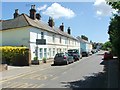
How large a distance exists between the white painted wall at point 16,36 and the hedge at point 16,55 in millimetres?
4062

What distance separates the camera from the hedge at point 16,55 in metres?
33.9

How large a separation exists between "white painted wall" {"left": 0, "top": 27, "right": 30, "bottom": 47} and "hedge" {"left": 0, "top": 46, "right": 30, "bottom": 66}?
13.3 ft

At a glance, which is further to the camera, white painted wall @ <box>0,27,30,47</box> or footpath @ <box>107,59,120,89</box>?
white painted wall @ <box>0,27,30,47</box>

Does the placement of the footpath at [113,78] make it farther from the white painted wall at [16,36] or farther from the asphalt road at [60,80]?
the white painted wall at [16,36]

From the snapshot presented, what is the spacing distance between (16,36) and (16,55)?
606 cm

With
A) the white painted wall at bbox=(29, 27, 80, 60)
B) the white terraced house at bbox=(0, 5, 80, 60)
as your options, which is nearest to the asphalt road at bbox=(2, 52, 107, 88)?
the white terraced house at bbox=(0, 5, 80, 60)

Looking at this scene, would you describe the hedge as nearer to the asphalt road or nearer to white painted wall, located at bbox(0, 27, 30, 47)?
white painted wall, located at bbox(0, 27, 30, 47)

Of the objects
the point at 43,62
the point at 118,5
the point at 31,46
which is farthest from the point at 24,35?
the point at 118,5

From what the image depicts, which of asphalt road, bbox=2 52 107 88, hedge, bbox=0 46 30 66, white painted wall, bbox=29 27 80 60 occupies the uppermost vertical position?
white painted wall, bbox=29 27 80 60

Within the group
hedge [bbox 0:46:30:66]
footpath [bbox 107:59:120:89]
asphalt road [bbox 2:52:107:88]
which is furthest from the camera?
hedge [bbox 0:46:30:66]

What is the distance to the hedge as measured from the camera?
111ft

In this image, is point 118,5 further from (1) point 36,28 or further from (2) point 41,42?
(1) point 36,28

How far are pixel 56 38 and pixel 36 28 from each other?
1352 centimetres

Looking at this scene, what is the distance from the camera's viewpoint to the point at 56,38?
54.3m
